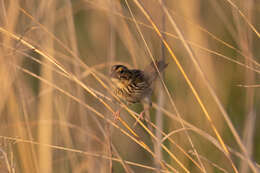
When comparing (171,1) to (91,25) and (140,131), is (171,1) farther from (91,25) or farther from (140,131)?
(91,25)

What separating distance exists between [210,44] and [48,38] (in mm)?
2291

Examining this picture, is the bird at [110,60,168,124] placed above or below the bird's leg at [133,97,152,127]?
above

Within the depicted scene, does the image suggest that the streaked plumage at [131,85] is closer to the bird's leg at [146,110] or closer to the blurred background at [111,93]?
the bird's leg at [146,110]

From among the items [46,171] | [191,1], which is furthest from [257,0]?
[46,171]

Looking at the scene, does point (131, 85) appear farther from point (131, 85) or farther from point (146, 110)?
point (146, 110)

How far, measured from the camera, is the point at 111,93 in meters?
2.35

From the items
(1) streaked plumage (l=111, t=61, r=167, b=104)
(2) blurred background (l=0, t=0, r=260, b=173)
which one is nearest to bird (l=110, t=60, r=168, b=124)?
(1) streaked plumage (l=111, t=61, r=167, b=104)

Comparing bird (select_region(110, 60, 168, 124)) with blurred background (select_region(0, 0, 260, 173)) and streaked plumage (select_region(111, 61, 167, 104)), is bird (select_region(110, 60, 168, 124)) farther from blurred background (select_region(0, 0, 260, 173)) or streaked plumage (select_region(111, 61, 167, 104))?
blurred background (select_region(0, 0, 260, 173))

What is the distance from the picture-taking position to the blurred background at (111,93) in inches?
74.9

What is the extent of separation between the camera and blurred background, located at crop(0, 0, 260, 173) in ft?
6.24

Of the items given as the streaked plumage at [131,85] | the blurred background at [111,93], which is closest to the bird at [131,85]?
the streaked plumage at [131,85]

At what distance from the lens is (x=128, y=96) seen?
11.1 ft

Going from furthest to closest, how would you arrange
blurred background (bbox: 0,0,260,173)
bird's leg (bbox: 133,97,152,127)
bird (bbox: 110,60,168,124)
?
bird (bbox: 110,60,168,124) → bird's leg (bbox: 133,97,152,127) → blurred background (bbox: 0,0,260,173)

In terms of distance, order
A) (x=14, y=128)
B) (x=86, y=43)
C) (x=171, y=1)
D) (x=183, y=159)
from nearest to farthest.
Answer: (x=14, y=128), (x=183, y=159), (x=171, y=1), (x=86, y=43)
